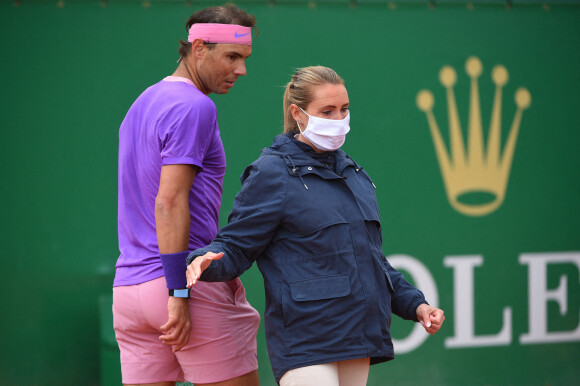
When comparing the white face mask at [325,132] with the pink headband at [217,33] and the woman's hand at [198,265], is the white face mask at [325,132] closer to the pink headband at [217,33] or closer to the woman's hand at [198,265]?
the pink headband at [217,33]

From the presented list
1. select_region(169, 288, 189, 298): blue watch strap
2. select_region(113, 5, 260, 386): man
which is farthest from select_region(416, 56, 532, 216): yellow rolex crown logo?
select_region(169, 288, 189, 298): blue watch strap

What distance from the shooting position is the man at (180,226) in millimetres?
2213

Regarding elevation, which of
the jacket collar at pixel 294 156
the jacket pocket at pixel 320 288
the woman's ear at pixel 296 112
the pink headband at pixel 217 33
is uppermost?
the pink headband at pixel 217 33

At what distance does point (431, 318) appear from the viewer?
2.36 metres

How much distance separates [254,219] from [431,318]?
633mm

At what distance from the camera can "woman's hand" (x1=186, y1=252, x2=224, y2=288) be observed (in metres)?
2.06

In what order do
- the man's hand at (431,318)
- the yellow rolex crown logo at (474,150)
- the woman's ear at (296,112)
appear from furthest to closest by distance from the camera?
1. the yellow rolex crown logo at (474,150)
2. the woman's ear at (296,112)
3. the man's hand at (431,318)

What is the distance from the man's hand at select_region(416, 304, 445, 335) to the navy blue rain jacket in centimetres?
13

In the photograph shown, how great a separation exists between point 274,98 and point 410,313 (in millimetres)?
1784

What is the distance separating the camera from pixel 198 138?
2.24m

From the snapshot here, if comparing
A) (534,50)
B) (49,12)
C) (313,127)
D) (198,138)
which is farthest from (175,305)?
A: (534,50)

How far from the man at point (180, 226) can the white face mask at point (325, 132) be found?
11.1 inches

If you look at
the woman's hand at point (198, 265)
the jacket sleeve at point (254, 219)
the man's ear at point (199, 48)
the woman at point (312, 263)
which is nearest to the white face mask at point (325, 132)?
the woman at point (312, 263)

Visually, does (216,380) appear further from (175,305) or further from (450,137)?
(450,137)
